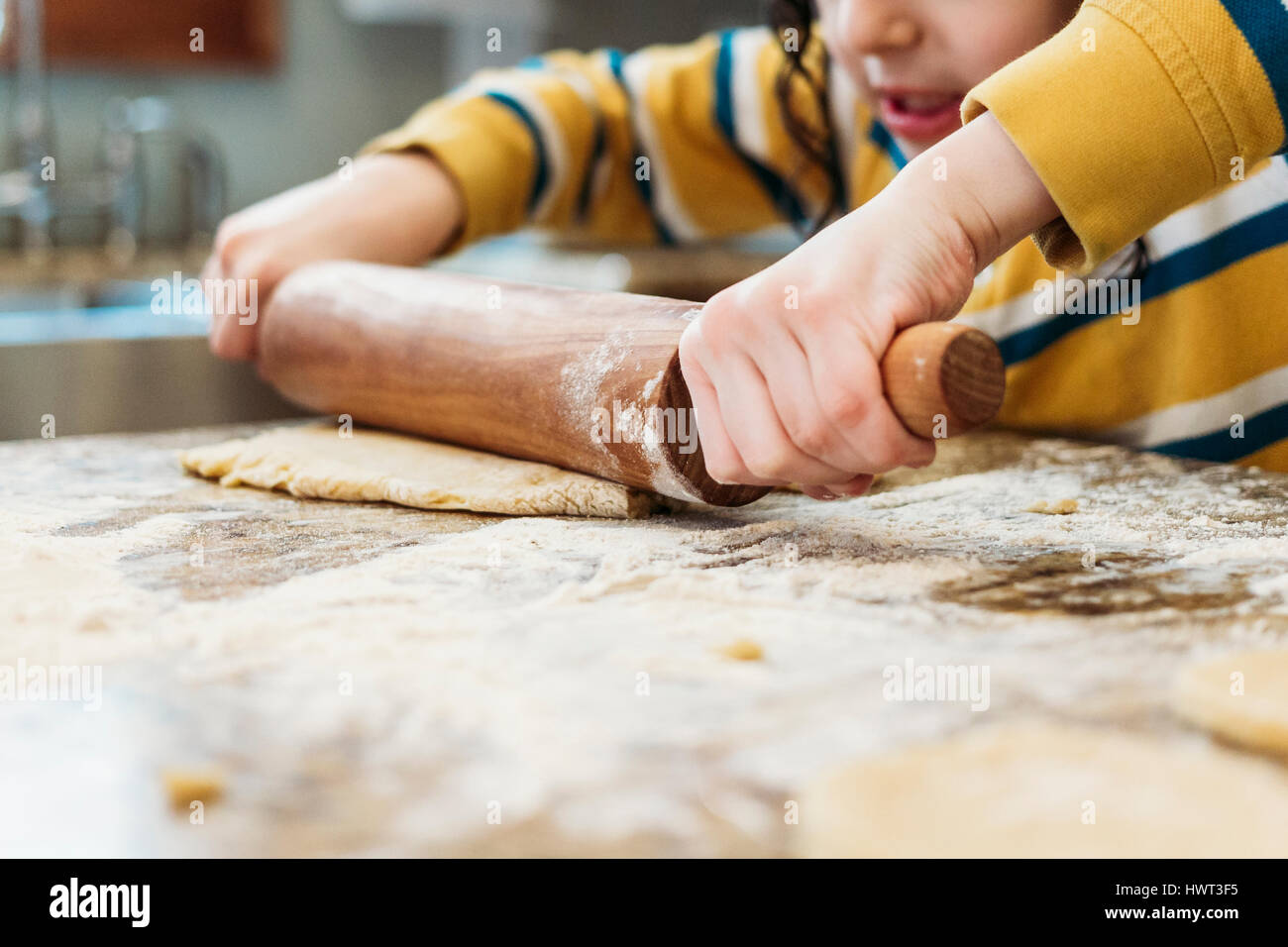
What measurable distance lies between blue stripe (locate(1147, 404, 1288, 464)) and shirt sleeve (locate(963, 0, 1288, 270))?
49 cm

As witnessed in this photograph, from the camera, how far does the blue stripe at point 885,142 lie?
1343 millimetres

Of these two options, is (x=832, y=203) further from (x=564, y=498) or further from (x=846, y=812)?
(x=846, y=812)

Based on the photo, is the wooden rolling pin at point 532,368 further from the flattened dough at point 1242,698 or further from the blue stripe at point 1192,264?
the blue stripe at point 1192,264

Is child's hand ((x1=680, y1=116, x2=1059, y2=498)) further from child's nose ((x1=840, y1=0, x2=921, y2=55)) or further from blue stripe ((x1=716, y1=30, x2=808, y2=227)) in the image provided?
blue stripe ((x1=716, y1=30, x2=808, y2=227))

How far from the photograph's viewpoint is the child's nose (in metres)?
0.95

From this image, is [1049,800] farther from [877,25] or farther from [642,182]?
[642,182]

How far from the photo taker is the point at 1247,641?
0.52m

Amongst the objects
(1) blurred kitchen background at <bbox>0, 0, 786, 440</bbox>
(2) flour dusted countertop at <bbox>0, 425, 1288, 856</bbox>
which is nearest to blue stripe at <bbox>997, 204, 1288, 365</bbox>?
(2) flour dusted countertop at <bbox>0, 425, 1288, 856</bbox>

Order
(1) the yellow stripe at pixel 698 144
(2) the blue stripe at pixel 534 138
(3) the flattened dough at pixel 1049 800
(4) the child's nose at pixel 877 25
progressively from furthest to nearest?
(1) the yellow stripe at pixel 698 144, (2) the blue stripe at pixel 534 138, (4) the child's nose at pixel 877 25, (3) the flattened dough at pixel 1049 800

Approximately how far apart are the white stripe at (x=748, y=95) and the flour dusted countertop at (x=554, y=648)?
2.65 ft

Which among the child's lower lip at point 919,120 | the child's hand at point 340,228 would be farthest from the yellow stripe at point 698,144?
the child's lower lip at point 919,120

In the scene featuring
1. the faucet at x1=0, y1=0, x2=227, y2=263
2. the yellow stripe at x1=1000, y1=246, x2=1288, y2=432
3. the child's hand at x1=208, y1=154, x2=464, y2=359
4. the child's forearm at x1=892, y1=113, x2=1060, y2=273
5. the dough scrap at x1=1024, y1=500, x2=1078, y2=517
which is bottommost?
the dough scrap at x1=1024, y1=500, x2=1078, y2=517

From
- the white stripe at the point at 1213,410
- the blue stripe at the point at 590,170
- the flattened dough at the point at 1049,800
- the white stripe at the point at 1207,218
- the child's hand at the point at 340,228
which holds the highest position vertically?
the blue stripe at the point at 590,170

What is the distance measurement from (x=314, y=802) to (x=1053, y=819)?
→ 24 centimetres
